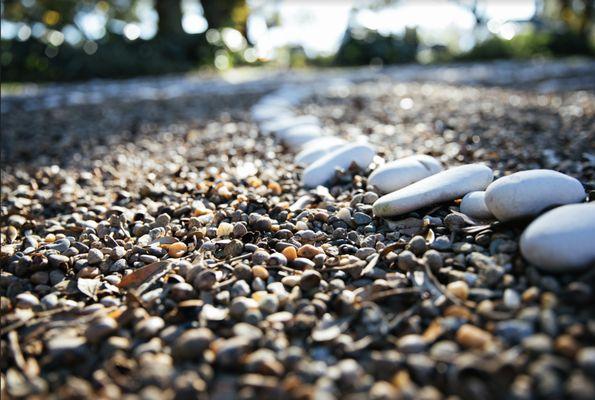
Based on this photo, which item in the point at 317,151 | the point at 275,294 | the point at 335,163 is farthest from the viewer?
the point at 317,151

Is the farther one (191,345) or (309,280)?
(309,280)

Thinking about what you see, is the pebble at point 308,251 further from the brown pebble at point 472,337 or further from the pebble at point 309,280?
the brown pebble at point 472,337

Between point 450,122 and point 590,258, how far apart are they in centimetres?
276

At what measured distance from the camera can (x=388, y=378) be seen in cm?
111

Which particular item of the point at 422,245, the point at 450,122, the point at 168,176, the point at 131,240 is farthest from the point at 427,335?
the point at 450,122

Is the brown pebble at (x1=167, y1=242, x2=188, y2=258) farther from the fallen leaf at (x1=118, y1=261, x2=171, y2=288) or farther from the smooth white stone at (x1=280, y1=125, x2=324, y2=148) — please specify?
the smooth white stone at (x1=280, y1=125, x2=324, y2=148)

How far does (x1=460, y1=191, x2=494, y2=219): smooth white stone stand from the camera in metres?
1.77

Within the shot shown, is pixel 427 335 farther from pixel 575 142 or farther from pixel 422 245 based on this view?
pixel 575 142

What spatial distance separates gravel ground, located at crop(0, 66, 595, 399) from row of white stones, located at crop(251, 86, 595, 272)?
57 millimetres

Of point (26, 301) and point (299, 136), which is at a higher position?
point (299, 136)

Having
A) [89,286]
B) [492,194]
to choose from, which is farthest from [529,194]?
[89,286]

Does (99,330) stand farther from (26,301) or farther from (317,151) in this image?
(317,151)

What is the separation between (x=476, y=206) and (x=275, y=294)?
31.7 inches

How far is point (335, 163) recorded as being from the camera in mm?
2559
